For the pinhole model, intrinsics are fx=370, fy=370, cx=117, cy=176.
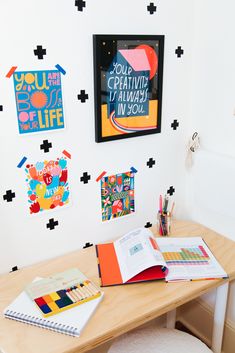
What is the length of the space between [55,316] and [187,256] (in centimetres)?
57

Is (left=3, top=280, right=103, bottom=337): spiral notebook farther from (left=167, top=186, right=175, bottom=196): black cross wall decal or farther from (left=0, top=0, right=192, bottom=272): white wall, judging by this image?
(left=167, top=186, right=175, bottom=196): black cross wall decal

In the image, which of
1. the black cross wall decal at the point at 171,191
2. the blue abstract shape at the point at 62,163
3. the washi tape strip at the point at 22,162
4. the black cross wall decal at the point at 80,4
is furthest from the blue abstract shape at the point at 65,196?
the black cross wall decal at the point at 80,4

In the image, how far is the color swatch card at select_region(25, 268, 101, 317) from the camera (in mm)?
1172

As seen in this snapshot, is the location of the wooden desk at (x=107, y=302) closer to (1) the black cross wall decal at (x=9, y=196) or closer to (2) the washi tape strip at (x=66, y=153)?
(1) the black cross wall decal at (x=9, y=196)

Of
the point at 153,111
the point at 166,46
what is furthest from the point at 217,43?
the point at 153,111

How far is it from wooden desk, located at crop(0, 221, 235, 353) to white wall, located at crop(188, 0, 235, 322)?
151 millimetres

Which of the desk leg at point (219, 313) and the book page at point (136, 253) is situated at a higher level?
the book page at point (136, 253)

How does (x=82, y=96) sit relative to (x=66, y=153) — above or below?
above

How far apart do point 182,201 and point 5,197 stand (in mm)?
917

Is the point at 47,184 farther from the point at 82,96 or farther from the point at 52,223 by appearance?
the point at 82,96

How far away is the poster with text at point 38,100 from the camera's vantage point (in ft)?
4.10

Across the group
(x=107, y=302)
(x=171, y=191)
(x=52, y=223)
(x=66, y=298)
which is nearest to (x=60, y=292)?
(x=66, y=298)

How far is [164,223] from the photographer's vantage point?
1612 millimetres

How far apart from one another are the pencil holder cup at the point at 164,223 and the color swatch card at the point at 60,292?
0.45m
